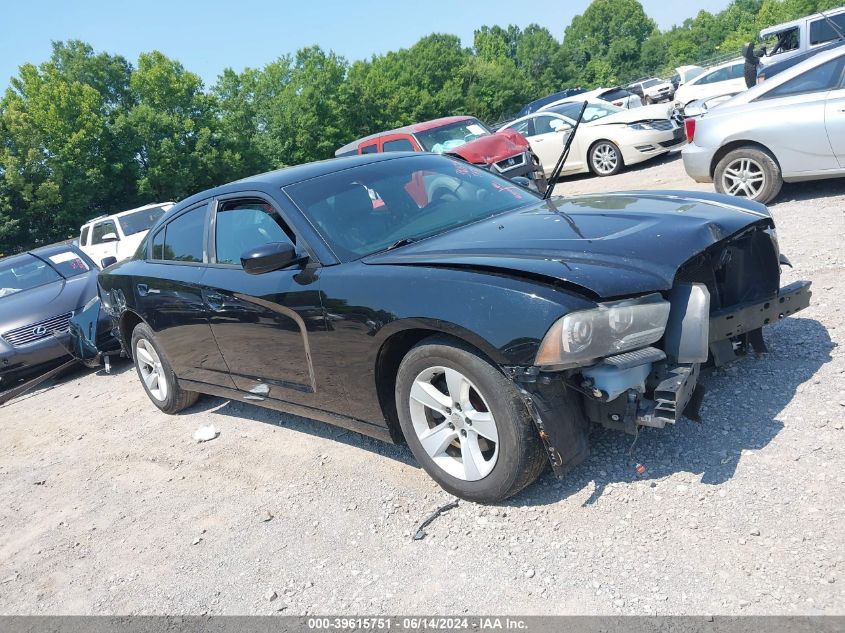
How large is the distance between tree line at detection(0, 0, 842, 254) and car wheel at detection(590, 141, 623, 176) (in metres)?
34.0

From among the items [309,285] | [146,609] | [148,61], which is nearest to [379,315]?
[309,285]

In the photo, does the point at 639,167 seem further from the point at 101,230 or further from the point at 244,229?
the point at 101,230

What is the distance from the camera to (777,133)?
294 inches

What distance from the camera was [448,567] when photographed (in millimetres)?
3037

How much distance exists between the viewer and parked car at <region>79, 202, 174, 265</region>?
15.5m

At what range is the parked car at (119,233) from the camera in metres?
15.5

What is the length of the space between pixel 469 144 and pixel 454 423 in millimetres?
10233

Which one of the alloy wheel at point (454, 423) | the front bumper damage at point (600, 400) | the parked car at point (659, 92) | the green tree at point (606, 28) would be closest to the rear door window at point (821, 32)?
the front bumper damage at point (600, 400)

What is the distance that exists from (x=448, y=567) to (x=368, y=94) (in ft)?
182

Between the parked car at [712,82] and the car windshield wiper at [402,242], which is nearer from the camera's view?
the car windshield wiper at [402,242]

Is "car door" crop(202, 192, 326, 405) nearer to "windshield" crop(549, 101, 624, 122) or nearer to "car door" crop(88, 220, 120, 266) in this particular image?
"windshield" crop(549, 101, 624, 122)

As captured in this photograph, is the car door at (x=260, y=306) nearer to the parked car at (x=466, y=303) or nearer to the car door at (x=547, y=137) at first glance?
the parked car at (x=466, y=303)

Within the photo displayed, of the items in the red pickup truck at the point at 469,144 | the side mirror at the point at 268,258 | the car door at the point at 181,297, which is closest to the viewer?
the side mirror at the point at 268,258

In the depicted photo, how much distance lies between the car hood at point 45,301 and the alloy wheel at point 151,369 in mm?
2993
